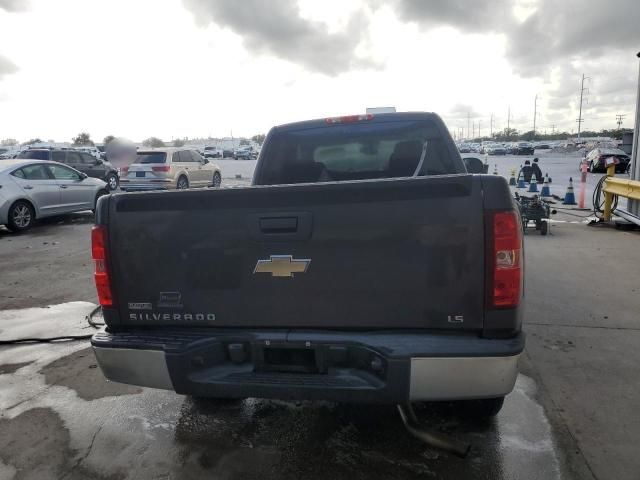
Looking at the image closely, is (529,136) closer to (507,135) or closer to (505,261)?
(507,135)

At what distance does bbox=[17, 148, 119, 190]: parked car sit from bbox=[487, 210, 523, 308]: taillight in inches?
678

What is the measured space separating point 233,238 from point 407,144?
2.25 meters

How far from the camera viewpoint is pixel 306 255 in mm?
2502

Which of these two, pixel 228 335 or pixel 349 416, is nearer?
pixel 228 335

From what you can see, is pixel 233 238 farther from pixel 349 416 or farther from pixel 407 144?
pixel 407 144

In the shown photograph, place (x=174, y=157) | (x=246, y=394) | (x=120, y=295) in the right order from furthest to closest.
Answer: (x=174, y=157) → (x=120, y=295) → (x=246, y=394)

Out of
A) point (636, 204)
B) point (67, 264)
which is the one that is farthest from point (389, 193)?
point (636, 204)

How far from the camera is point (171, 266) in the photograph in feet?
8.79

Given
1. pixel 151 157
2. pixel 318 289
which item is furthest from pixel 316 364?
pixel 151 157

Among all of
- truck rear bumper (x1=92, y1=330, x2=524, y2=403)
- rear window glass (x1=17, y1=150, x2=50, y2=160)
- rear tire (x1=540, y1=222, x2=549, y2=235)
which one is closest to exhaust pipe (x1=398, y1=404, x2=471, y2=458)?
truck rear bumper (x1=92, y1=330, x2=524, y2=403)

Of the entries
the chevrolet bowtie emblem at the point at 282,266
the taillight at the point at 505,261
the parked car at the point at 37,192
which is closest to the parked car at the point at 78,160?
the parked car at the point at 37,192

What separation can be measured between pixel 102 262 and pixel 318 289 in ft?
4.04

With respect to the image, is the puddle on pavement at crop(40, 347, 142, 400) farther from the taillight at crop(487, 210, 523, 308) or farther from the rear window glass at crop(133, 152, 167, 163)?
the rear window glass at crop(133, 152, 167, 163)

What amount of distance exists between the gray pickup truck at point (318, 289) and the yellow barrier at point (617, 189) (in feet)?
28.1
